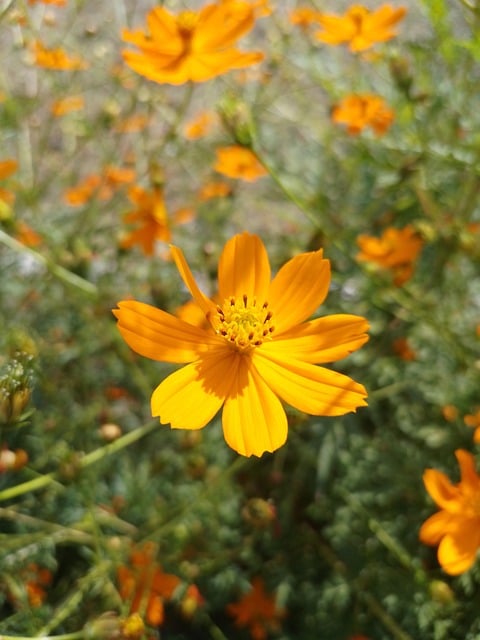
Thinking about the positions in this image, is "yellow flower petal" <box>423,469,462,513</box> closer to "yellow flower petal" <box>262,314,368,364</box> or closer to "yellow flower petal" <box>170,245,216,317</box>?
"yellow flower petal" <box>262,314,368,364</box>

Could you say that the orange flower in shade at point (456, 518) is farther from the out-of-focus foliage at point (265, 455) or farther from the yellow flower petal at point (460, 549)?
the out-of-focus foliage at point (265, 455)

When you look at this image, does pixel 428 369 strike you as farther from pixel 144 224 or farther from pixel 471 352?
pixel 144 224

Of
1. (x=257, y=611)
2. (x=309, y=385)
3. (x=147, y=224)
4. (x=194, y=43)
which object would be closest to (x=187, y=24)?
(x=194, y=43)

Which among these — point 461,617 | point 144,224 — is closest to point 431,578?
point 461,617

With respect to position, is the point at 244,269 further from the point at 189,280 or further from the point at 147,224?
the point at 147,224

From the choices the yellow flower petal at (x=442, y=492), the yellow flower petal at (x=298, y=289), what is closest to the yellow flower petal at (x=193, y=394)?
the yellow flower petal at (x=298, y=289)

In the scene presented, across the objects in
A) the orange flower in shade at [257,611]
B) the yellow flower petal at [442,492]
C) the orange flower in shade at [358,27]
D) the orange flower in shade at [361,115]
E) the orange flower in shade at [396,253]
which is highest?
the orange flower in shade at [358,27]
